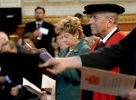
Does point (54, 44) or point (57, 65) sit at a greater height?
point (57, 65)

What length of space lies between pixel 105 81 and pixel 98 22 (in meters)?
1.18

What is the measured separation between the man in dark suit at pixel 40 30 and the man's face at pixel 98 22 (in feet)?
16.8

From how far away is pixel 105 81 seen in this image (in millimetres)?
2578

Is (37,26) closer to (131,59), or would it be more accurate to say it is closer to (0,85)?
(0,85)

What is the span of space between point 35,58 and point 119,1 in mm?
8540

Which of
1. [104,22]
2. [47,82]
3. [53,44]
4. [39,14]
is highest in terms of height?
[104,22]

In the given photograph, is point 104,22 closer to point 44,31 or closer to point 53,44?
point 53,44

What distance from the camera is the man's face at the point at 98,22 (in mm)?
3680

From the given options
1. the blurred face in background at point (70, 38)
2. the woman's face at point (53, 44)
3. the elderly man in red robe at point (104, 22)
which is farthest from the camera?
the woman's face at point (53, 44)

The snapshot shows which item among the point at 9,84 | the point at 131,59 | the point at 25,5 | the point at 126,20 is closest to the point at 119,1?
the point at 126,20

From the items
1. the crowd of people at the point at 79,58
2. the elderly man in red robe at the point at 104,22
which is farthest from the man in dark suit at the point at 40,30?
the elderly man in red robe at the point at 104,22

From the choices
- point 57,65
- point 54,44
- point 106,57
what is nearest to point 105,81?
point 106,57

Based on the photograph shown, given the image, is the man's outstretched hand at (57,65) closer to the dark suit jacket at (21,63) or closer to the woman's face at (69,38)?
the dark suit jacket at (21,63)

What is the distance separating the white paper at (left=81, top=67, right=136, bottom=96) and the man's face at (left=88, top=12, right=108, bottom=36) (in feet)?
3.56
